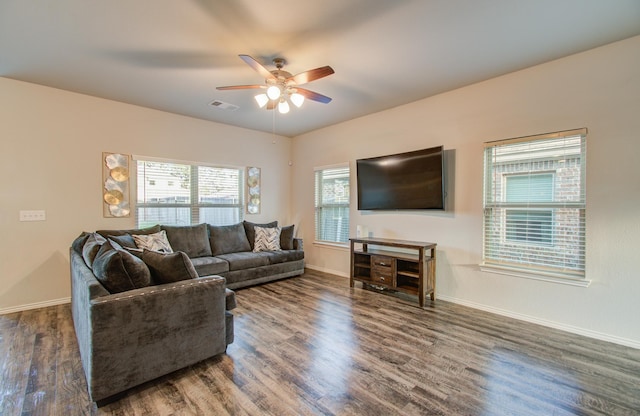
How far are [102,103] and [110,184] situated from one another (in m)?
1.14

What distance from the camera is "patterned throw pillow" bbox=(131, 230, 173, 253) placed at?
378cm

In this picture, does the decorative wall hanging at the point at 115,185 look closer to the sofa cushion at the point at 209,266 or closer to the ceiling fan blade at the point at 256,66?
the sofa cushion at the point at 209,266

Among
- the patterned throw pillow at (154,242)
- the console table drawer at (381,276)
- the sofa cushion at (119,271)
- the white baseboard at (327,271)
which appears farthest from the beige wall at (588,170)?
the sofa cushion at (119,271)

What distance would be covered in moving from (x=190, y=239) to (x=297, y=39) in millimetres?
3260

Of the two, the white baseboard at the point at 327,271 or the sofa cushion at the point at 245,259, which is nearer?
the sofa cushion at the point at 245,259

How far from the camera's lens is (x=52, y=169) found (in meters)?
3.64

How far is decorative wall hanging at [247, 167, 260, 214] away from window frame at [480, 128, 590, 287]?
13.0 ft

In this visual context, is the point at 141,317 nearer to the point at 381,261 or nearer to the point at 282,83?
the point at 282,83

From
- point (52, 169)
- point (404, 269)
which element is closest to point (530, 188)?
point (404, 269)

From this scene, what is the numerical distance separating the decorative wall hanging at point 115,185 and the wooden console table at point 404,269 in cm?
350

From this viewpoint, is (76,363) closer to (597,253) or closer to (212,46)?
(212,46)

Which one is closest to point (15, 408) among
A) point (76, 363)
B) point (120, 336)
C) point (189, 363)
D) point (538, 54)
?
point (76, 363)

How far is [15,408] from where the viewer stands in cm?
176

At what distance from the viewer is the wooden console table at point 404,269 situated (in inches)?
141
